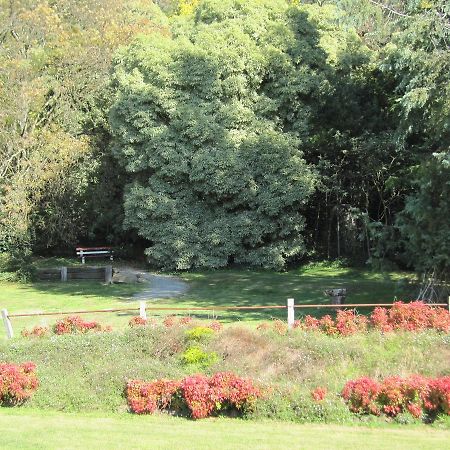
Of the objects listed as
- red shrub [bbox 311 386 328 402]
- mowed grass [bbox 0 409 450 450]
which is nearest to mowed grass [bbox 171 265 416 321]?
red shrub [bbox 311 386 328 402]

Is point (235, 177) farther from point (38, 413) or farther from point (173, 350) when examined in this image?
point (38, 413)

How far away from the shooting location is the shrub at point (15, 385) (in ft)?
37.0

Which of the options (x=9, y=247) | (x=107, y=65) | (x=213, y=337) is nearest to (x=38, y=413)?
(x=213, y=337)

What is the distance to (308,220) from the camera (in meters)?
31.8

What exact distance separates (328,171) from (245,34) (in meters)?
7.13

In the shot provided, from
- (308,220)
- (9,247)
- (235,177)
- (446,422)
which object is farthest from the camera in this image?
(308,220)

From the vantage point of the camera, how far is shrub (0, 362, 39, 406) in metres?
11.3

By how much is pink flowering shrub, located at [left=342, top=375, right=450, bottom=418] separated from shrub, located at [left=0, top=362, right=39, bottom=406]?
5.55m

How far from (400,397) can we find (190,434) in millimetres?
3311

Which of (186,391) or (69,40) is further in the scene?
(69,40)

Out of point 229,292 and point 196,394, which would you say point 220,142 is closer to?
point 229,292

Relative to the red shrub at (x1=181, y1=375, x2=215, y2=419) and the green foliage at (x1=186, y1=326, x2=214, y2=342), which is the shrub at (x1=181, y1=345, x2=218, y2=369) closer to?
the green foliage at (x1=186, y1=326, x2=214, y2=342)

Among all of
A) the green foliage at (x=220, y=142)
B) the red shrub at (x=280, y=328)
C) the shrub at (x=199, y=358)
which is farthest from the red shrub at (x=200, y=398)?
the green foliage at (x=220, y=142)

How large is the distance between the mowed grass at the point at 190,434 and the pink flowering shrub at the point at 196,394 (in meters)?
0.23
